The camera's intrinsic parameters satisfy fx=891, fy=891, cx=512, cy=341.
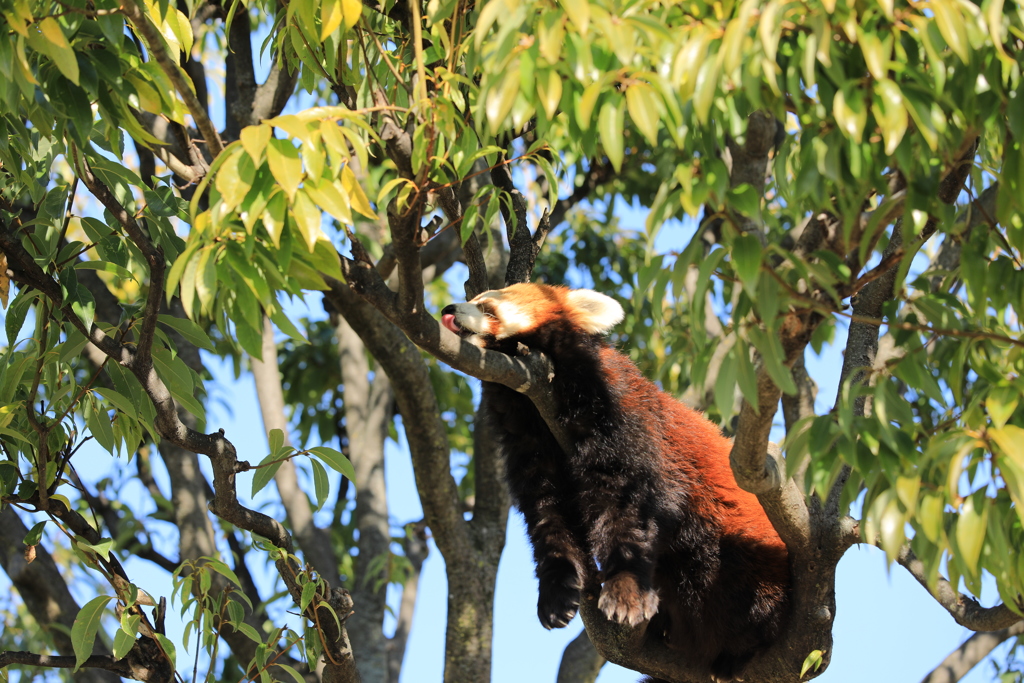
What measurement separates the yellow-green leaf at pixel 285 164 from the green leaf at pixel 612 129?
45 centimetres

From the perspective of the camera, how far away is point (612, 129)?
1.29 meters

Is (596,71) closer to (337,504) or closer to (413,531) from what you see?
(413,531)

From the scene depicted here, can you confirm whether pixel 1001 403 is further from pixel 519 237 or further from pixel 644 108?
pixel 519 237

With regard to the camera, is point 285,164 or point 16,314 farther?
point 16,314

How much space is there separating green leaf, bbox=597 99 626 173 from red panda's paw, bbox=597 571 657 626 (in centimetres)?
167

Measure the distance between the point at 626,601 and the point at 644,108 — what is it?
1.74 metres

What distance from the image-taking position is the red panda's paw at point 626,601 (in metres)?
2.60

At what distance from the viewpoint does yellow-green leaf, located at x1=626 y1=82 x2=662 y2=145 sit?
4.09ft

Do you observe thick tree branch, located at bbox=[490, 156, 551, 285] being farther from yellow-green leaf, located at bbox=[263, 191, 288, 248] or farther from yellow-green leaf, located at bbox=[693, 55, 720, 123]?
yellow-green leaf, located at bbox=[693, 55, 720, 123]

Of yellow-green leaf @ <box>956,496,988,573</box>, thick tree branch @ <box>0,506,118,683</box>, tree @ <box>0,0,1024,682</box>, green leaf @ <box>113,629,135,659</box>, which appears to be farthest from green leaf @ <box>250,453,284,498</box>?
thick tree branch @ <box>0,506,118,683</box>

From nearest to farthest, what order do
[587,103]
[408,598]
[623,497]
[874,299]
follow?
1. [587,103]
2. [874,299]
3. [623,497]
4. [408,598]

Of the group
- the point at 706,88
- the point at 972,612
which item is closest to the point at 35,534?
the point at 706,88

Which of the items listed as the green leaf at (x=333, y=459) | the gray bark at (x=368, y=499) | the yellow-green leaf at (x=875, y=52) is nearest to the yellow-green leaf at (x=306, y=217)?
the yellow-green leaf at (x=875, y=52)

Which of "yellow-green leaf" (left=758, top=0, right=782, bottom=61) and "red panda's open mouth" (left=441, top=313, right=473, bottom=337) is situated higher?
"red panda's open mouth" (left=441, top=313, right=473, bottom=337)
